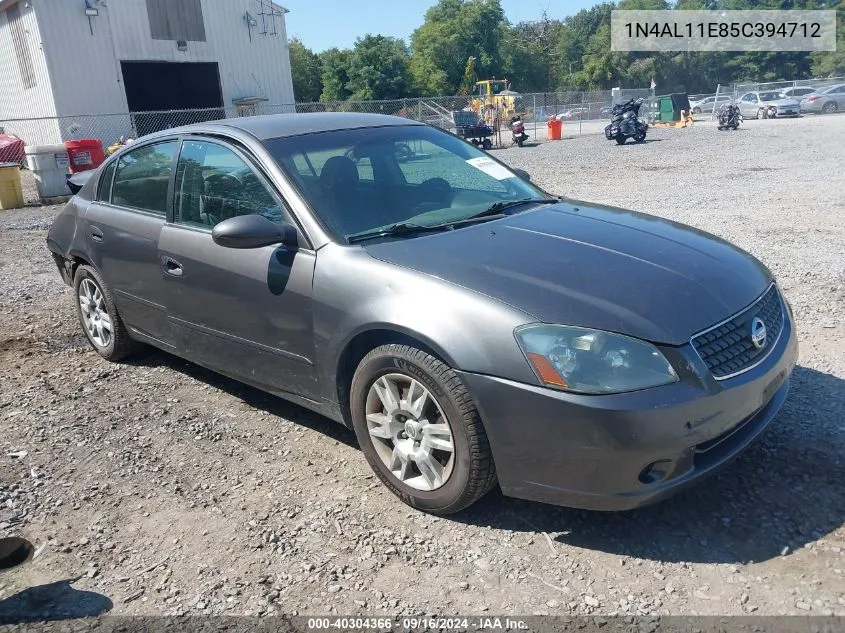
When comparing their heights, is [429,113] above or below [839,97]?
above

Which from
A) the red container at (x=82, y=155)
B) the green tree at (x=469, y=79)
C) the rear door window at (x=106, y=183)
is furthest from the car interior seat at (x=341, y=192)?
the green tree at (x=469, y=79)

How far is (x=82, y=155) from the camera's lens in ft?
53.7

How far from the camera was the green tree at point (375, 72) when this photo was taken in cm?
5566

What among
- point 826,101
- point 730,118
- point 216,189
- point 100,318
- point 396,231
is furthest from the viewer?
point 826,101

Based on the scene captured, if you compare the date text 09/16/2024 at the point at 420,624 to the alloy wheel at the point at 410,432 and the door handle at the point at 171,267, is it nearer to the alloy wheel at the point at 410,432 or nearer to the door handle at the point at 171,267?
the alloy wheel at the point at 410,432

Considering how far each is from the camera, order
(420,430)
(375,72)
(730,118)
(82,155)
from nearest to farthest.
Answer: (420,430)
(82,155)
(730,118)
(375,72)

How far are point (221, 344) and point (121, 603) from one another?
1568mm

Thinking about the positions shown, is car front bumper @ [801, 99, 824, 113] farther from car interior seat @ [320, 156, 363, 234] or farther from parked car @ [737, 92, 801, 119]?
car interior seat @ [320, 156, 363, 234]

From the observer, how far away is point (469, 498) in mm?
2992

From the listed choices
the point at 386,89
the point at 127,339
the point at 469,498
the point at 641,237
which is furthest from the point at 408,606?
the point at 386,89

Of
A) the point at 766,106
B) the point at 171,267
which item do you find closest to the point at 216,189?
the point at 171,267

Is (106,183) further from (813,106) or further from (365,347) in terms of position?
(813,106)

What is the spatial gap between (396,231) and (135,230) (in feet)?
6.55

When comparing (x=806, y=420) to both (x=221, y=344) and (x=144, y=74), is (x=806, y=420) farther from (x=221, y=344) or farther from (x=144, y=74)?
(x=144, y=74)
